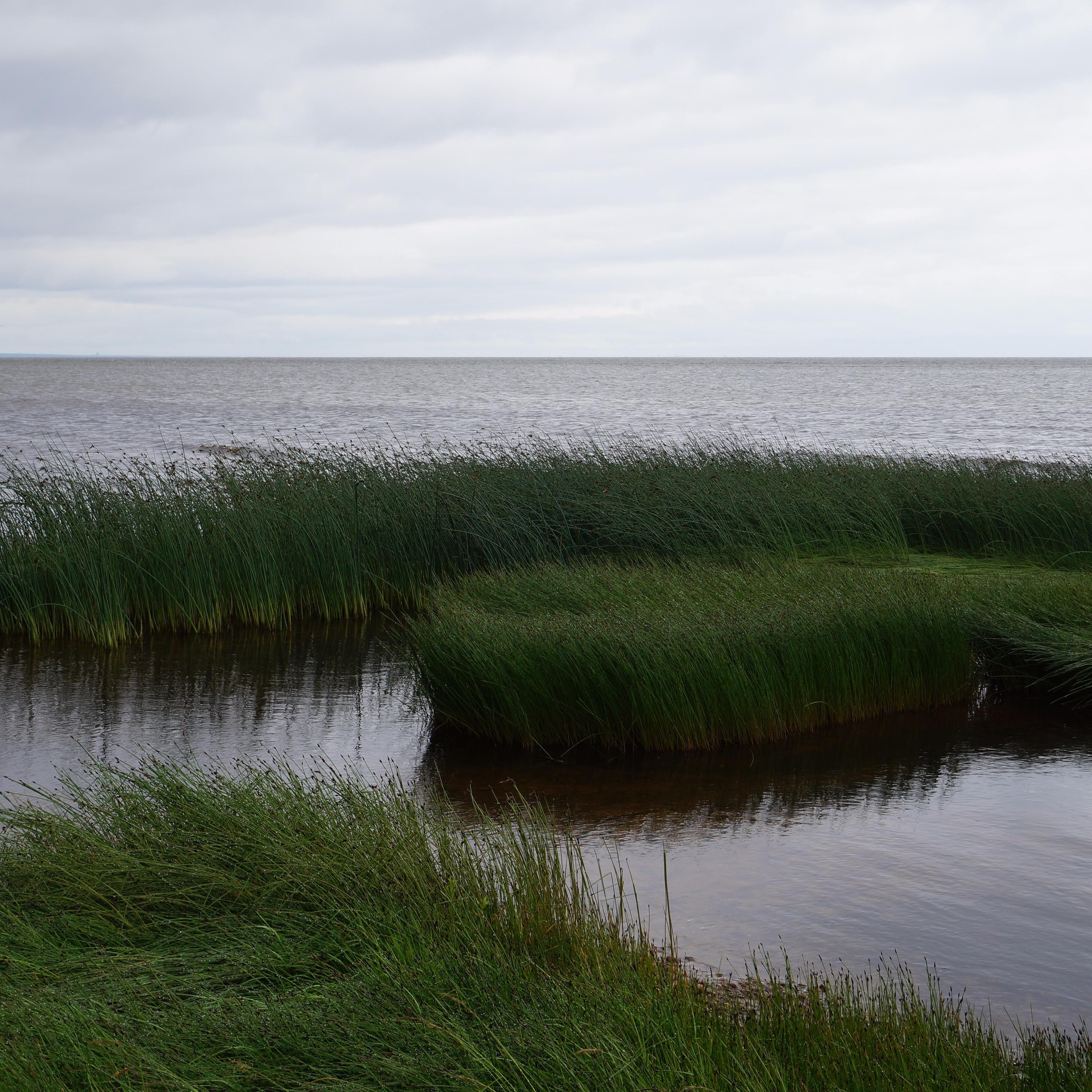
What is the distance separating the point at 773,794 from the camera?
6.61 m

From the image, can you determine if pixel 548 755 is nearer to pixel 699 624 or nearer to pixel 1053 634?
pixel 699 624

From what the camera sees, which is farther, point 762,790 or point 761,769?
point 761,769

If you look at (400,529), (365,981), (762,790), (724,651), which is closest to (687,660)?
(724,651)

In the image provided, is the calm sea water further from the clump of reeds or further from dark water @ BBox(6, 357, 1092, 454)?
dark water @ BBox(6, 357, 1092, 454)

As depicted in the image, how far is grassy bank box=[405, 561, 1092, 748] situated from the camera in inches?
291

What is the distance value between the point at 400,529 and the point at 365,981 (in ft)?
29.7

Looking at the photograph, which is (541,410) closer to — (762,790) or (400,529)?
(400,529)

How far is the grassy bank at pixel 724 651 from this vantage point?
740 centimetres

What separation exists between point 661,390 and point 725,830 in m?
84.7

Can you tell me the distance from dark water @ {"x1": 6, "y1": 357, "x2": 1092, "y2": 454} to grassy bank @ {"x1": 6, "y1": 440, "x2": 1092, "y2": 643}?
12084 mm

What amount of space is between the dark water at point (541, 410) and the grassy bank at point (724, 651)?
16.8 m

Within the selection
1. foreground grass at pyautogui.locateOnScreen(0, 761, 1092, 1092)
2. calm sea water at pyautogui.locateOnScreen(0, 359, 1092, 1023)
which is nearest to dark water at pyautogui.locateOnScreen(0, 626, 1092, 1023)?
calm sea water at pyautogui.locateOnScreen(0, 359, 1092, 1023)

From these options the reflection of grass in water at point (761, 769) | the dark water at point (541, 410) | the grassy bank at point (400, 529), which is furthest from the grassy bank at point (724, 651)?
the dark water at point (541, 410)

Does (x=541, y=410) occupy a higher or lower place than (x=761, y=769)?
higher
